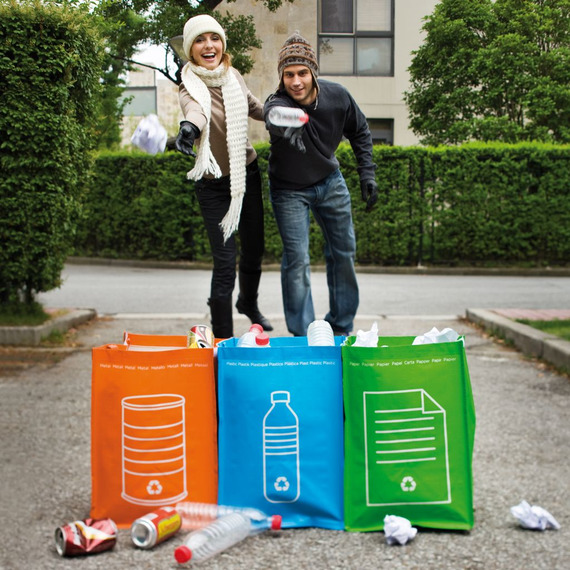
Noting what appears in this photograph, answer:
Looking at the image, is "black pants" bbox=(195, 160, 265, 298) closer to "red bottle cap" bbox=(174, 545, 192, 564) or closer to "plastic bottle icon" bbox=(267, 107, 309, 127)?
"plastic bottle icon" bbox=(267, 107, 309, 127)

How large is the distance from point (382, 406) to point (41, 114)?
394 centimetres

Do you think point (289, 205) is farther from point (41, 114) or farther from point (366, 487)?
point (41, 114)

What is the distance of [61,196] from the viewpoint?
5.59m

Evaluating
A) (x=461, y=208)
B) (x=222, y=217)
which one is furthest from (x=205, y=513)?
(x=461, y=208)

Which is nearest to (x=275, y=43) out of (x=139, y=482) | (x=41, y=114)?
(x=41, y=114)

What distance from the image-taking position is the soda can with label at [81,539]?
2234 mm

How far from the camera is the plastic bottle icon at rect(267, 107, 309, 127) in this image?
10.9ft

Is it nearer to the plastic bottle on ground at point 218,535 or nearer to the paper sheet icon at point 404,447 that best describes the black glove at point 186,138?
the paper sheet icon at point 404,447

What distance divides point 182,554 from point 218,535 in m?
0.16

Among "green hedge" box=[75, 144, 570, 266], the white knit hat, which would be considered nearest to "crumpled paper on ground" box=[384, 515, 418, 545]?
the white knit hat

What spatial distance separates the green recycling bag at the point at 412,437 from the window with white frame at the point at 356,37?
1.77 m

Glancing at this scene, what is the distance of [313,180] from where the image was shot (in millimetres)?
3898

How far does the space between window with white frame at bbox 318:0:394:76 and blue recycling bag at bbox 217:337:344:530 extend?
1.79 m

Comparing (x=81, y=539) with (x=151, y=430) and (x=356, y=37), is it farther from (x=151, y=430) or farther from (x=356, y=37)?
Answer: (x=356, y=37)
